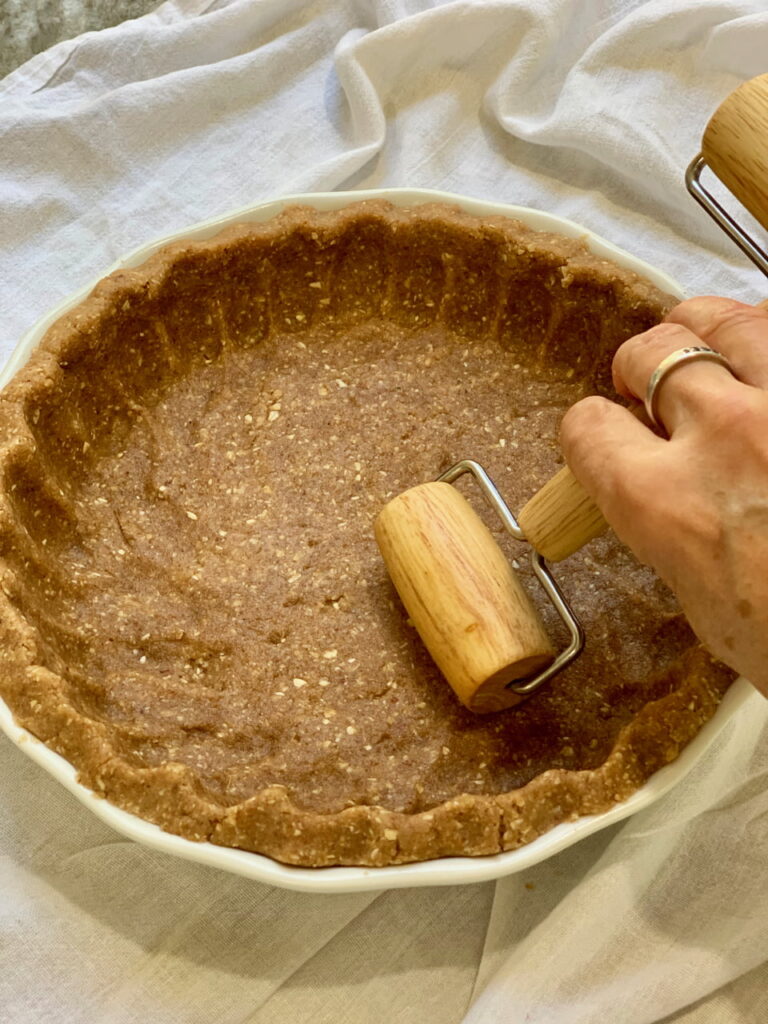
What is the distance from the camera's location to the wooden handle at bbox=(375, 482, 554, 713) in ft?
4.35

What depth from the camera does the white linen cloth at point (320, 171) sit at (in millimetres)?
1397

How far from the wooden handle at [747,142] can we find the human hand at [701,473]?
0.13 meters

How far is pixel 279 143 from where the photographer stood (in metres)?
2.00

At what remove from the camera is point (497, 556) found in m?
1.41

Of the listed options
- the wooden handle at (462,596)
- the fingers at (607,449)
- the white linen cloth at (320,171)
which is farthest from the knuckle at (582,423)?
the white linen cloth at (320,171)

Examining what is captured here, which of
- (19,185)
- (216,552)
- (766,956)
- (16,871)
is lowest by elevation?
(766,956)

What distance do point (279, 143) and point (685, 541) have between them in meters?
1.27

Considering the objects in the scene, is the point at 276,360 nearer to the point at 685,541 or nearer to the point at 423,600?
the point at 423,600

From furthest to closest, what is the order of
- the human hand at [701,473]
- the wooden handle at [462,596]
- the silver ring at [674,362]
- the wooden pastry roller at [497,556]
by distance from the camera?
the wooden handle at [462,596]
the wooden pastry roller at [497,556]
the silver ring at [674,362]
the human hand at [701,473]

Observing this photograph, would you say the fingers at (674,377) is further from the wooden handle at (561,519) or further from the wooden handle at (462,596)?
the wooden handle at (462,596)

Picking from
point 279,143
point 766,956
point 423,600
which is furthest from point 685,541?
point 279,143

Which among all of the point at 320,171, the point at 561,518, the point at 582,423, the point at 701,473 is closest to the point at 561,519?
the point at 561,518

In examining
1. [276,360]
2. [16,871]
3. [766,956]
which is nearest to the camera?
[766,956]

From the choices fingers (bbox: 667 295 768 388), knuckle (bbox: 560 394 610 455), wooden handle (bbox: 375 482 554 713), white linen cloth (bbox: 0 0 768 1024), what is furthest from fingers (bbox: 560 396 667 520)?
white linen cloth (bbox: 0 0 768 1024)
